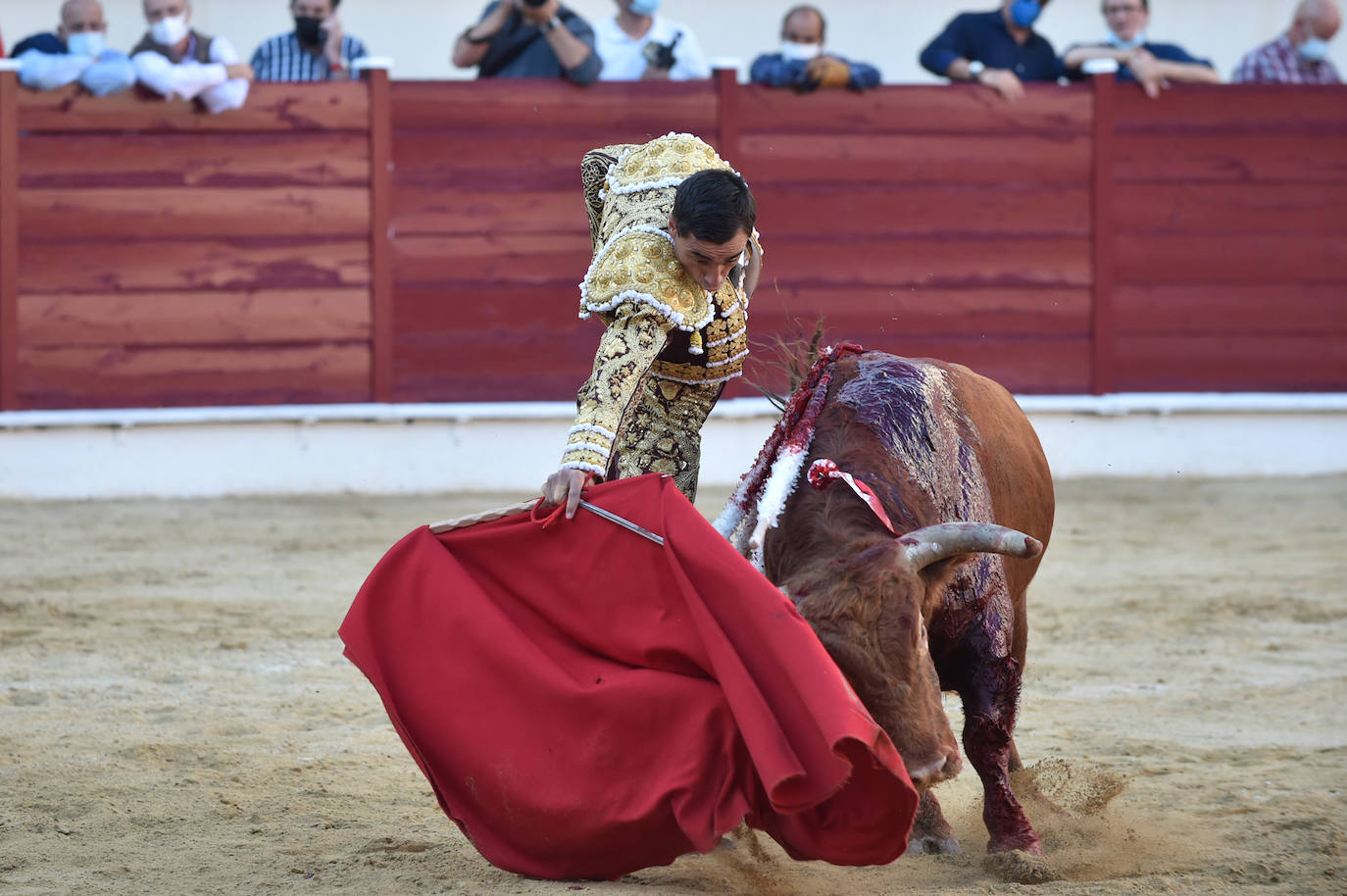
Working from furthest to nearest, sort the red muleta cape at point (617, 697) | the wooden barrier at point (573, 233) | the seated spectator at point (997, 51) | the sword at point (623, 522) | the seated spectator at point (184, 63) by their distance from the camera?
the seated spectator at point (997, 51)
the wooden barrier at point (573, 233)
the seated spectator at point (184, 63)
the sword at point (623, 522)
the red muleta cape at point (617, 697)

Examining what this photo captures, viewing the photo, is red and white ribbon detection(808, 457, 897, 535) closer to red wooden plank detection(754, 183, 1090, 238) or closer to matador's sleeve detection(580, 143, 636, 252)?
matador's sleeve detection(580, 143, 636, 252)

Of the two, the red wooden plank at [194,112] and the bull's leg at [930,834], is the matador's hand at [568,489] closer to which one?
Result: the bull's leg at [930,834]

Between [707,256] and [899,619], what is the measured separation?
602 millimetres

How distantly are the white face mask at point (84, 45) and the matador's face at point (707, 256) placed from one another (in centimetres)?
477

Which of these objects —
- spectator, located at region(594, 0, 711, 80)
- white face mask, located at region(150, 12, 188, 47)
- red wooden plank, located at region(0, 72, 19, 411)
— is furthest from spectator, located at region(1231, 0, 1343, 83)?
red wooden plank, located at region(0, 72, 19, 411)

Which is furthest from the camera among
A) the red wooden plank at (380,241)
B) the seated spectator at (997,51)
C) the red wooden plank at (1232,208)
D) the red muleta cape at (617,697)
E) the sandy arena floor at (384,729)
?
the red wooden plank at (1232,208)

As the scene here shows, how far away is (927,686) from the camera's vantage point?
2164 mm

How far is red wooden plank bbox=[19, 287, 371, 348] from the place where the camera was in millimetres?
6504

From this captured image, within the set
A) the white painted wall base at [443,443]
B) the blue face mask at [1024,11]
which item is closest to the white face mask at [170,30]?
the white painted wall base at [443,443]

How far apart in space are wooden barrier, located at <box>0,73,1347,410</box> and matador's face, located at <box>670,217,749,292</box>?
4.36 metres

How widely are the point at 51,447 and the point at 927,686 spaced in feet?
16.7

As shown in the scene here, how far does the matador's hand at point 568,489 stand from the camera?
2.30 metres

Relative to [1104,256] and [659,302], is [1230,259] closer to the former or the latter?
[1104,256]

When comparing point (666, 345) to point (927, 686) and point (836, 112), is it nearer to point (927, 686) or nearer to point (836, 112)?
point (927, 686)
